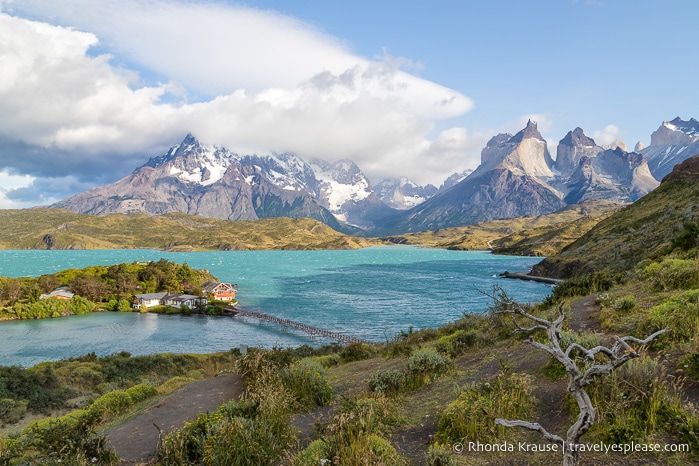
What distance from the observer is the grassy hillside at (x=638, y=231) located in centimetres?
6600

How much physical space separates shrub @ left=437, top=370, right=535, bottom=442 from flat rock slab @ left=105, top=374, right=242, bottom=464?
804 centimetres

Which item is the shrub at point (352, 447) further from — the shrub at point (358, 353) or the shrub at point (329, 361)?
the shrub at point (358, 353)

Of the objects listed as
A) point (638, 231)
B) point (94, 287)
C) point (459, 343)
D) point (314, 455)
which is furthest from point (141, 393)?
point (638, 231)

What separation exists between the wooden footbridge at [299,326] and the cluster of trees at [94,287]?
20.8 meters

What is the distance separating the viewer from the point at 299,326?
68.2 meters

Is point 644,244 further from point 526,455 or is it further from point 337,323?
point 526,455

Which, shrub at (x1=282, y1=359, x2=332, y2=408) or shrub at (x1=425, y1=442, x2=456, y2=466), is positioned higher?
shrub at (x1=425, y1=442, x2=456, y2=466)

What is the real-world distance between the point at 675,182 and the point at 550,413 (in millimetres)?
114168

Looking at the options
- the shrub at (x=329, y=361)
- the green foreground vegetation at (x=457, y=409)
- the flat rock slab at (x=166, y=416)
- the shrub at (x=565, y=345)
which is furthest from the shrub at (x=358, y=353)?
the shrub at (x=565, y=345)

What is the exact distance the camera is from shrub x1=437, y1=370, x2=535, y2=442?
8.09 metres

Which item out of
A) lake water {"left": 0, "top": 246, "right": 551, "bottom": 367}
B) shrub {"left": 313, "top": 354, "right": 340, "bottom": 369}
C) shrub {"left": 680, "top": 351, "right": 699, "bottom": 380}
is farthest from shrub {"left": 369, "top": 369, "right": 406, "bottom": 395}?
lake water {"left": 0, "top": 246, "right": 551, "bottom": 367}

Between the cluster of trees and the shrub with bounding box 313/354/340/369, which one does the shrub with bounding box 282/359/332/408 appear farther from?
the cluster of trees

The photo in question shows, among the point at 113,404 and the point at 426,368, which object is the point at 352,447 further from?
the point at 113,404

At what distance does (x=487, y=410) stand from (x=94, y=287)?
366 feet
